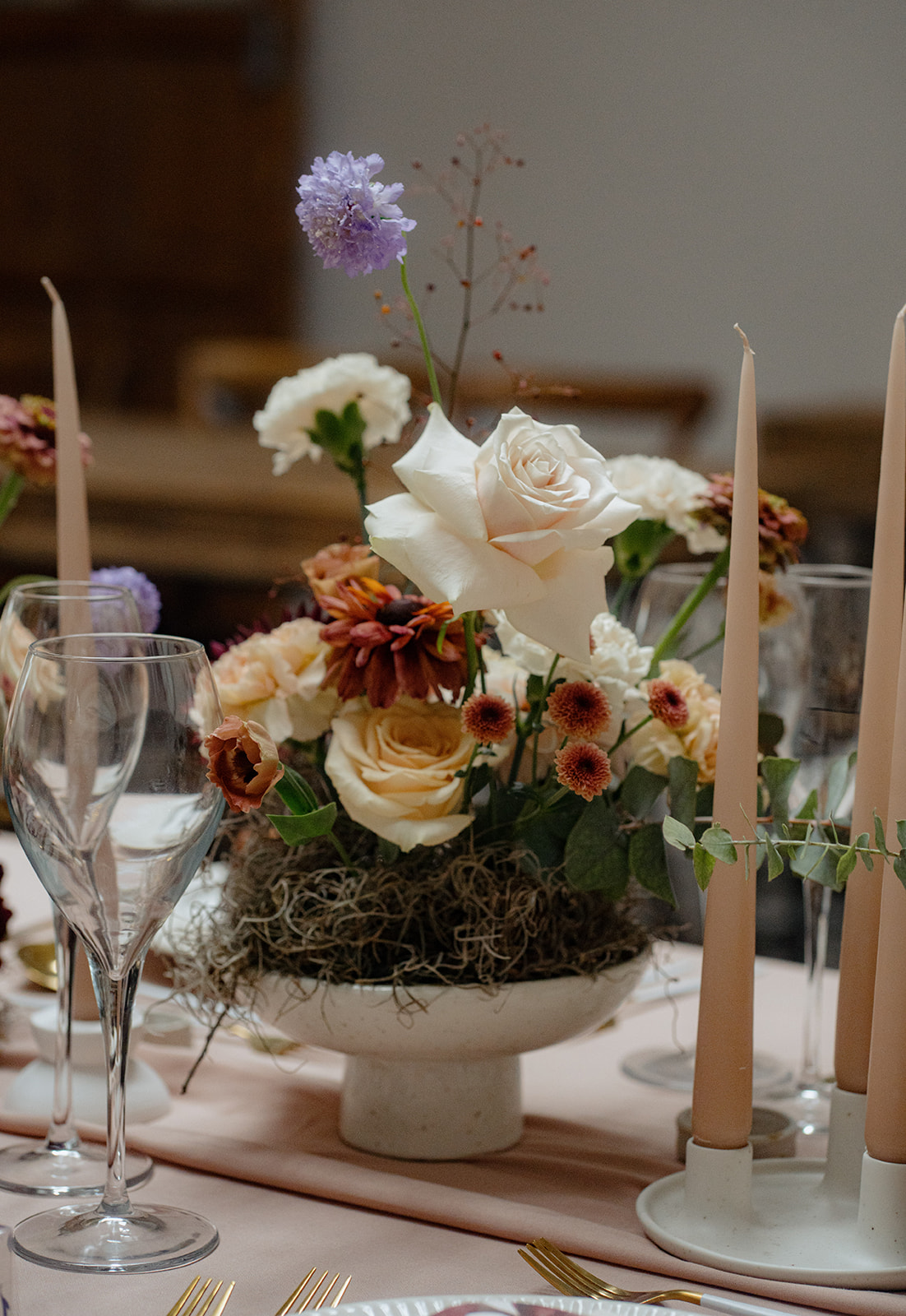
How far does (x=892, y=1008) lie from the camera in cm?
53

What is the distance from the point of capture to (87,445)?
74cm

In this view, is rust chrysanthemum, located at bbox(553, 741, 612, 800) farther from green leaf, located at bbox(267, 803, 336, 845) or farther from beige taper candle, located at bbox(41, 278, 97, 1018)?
beige taper candle, located at bbox(41, 278, 97, 1018)

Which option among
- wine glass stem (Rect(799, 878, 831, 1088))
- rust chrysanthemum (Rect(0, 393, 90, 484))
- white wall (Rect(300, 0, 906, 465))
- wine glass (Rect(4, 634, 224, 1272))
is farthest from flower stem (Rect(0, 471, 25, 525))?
white wall (Rect(300, 0, 906, 465))

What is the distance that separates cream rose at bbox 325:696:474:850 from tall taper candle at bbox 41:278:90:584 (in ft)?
0.52

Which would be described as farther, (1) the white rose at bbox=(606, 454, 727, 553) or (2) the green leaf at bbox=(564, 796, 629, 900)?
(1) the white rose at bbox=(606, 454, 727, 553)

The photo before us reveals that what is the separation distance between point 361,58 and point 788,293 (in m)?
1.56

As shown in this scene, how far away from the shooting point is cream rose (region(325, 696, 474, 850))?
0.58 metres

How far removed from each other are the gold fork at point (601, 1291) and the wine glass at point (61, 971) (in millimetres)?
181

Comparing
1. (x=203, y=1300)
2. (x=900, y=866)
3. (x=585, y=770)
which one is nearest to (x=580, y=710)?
(x=585, y=770)

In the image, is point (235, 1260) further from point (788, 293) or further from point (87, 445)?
A: point (788, 293)

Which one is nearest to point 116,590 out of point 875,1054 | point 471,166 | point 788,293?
point 875,1054

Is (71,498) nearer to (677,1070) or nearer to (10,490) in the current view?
(10,490)

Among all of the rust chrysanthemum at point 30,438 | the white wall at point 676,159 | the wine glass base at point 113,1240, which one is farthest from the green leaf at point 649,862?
the white wall at point 676,159

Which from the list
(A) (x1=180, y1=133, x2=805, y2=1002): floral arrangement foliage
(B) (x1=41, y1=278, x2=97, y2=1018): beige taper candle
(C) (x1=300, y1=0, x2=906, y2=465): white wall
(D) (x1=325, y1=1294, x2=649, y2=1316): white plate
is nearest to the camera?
(D) (x1=325, y1=1294, x2=649, y2=1316): white plate
